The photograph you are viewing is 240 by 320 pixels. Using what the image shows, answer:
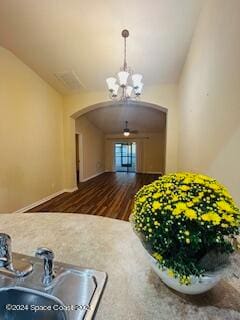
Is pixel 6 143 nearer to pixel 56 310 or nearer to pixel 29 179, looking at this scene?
pixel 29 179

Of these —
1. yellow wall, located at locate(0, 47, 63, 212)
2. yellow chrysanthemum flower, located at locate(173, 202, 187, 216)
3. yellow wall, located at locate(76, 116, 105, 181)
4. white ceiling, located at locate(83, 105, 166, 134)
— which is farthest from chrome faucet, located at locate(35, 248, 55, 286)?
yellow wall, located at locate(76, 116, 105, 181)

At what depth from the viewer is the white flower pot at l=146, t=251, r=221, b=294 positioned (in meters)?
0.51

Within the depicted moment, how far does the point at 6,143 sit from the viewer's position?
3.24m

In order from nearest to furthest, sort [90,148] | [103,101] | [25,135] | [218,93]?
[218,93]
[25,135]
[103,101]
[90,148]

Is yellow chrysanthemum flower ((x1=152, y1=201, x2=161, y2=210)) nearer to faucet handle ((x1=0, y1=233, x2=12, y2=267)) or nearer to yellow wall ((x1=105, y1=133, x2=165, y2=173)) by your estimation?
faucet handle ((x1=0, y1=233, x2=12, y2=267))

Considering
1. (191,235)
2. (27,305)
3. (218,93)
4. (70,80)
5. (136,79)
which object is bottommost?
(27,305)

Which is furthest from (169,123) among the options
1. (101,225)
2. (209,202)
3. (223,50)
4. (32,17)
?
(209,202)

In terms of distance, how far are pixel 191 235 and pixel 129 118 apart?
7241 mm

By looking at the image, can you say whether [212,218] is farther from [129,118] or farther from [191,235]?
[129,118]

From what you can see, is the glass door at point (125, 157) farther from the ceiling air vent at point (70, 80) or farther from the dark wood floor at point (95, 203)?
the ceiling air vent at point (70, 80)

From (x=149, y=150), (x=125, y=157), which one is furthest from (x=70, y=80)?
(x=125, y=157)

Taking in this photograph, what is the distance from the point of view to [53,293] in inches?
24.7

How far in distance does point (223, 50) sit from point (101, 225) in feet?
5.79

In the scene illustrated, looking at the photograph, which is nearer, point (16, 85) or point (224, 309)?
point (224, 309)
